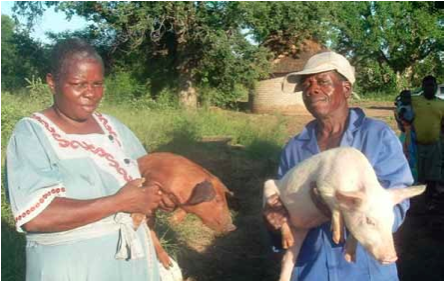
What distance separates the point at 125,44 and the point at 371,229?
15.3 metres

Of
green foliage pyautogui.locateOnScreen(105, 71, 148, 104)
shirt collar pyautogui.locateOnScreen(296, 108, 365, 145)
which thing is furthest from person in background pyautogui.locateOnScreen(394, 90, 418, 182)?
green foliage pyautogui.locateOnScreen(105, 71, 148, 104)

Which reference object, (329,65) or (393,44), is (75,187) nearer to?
(329,65)

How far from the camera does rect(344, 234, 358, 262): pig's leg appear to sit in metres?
2.38

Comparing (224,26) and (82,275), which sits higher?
(224,26)

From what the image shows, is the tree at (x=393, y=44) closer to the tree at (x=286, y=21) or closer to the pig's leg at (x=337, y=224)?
the tree at (x=286, y=21)

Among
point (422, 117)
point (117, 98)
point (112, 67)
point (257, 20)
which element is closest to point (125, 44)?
point (112, 67)

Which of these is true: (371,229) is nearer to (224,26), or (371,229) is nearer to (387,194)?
(387,194)

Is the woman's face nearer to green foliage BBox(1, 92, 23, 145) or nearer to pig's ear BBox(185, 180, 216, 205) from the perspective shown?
pig's ear BBox(185, 180, 216, 205)

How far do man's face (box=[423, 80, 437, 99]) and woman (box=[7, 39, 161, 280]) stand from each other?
592cm

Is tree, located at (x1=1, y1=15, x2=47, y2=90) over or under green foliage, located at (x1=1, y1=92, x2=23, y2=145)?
over

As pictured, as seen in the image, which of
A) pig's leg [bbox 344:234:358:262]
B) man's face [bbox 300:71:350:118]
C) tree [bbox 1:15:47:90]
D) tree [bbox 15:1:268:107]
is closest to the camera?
pig's leg [bbox 344:234:358:262]

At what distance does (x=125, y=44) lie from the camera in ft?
55.6

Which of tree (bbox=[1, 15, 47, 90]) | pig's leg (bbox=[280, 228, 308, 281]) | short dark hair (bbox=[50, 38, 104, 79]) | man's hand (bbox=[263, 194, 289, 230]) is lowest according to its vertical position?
pig's leg (bbox=[280, 228, 308, 281])

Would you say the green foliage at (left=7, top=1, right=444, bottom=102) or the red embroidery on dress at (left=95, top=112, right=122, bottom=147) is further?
the green foliage at (left=7, top=1, right=444, bottom=102)
